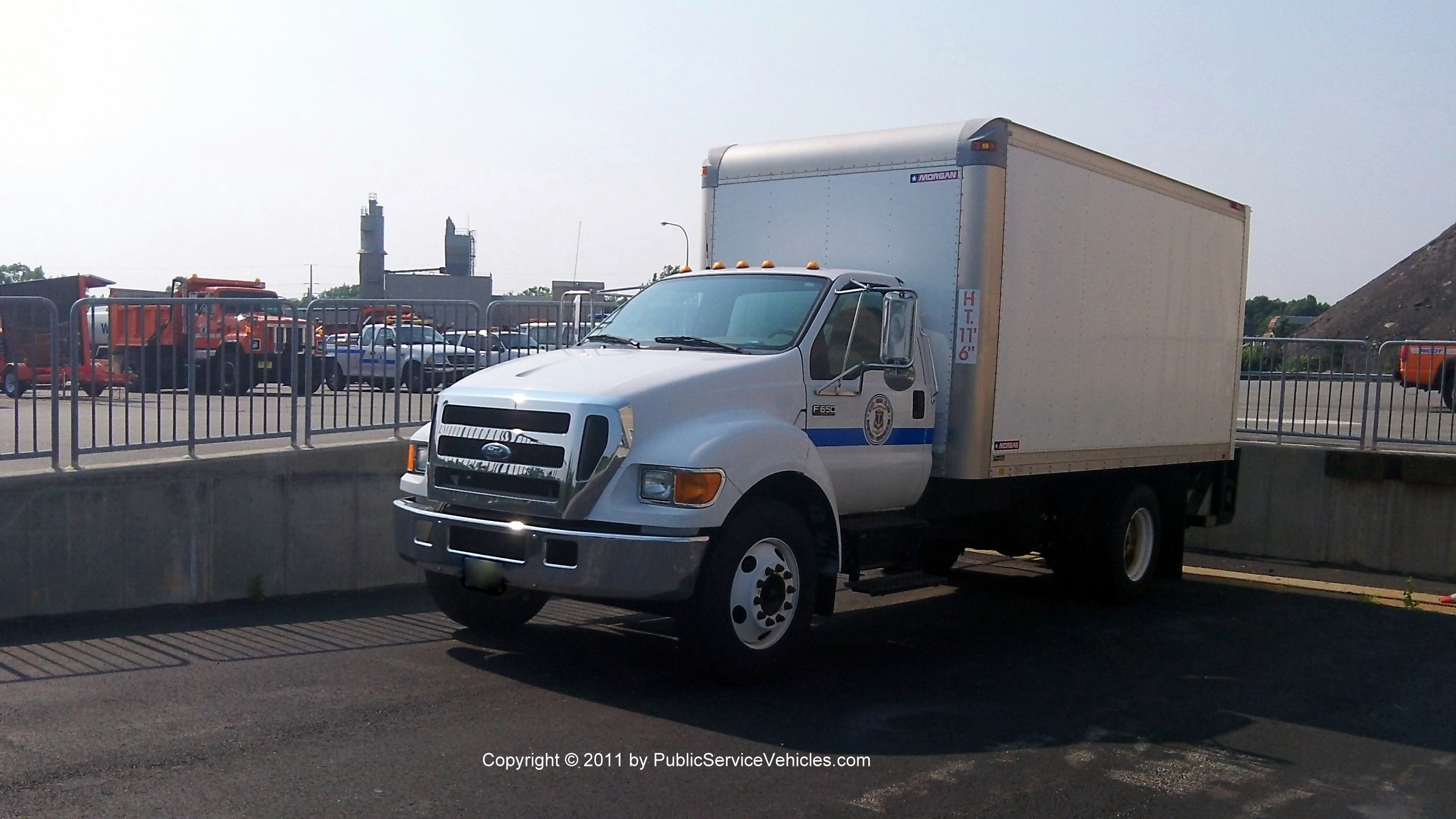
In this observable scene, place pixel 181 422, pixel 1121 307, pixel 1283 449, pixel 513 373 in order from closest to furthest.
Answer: pixel 513 373 → pixel 181 422 → pixel 1121 307 → pixel 1283 449

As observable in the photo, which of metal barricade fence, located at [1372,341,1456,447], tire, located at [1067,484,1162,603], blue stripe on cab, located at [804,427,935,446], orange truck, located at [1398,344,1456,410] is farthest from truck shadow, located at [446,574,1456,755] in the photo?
orange truck, located at [1398,344,1456,410]

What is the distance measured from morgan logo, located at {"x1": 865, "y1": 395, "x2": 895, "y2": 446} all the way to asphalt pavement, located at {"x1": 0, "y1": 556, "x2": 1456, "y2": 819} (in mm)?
1403

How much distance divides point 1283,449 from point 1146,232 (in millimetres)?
4855

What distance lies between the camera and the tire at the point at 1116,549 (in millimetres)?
10195

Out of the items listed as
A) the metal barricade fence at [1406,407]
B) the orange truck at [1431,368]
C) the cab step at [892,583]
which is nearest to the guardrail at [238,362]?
the cab step at [892,583]

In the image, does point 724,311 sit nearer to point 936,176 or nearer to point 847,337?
point 847,337

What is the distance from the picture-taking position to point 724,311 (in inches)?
316

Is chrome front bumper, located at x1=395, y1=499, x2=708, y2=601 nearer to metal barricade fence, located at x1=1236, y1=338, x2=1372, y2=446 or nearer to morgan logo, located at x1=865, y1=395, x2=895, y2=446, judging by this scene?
morgan logo, located at x1=865, y1=395, x2=895, y2=446

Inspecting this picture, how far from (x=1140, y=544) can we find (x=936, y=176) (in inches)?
167

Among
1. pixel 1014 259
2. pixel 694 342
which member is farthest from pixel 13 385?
pixel 1014 259

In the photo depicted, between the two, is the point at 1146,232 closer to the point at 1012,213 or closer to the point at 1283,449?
the point at 1012,213

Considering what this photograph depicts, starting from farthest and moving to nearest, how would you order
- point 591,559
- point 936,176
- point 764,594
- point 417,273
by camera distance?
point 417,273 < point 936,176 < point 764,594 < point 591,559

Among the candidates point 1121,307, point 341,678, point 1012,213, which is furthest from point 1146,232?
point 341,678

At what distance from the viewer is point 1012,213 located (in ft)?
28.0
